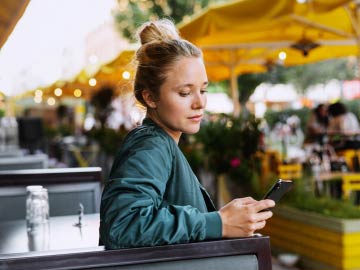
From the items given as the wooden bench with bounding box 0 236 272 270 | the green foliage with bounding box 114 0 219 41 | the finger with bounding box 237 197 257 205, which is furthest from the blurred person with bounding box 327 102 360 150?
the green foliage with bounding box 114 0 219 41

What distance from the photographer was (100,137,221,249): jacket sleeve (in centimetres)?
165

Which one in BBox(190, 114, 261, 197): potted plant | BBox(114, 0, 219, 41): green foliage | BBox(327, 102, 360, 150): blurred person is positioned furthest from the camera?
BBox(114, 0, 219, 41): green foliage

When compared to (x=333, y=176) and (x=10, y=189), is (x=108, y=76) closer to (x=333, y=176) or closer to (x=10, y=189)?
(x=333, y=176)

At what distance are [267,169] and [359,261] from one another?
11.1 ft

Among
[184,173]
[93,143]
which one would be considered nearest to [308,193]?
[184,173]

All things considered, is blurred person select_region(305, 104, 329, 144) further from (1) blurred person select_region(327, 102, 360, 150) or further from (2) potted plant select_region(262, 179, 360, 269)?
(2) potted plant select_region(262, 179, 360, 269)

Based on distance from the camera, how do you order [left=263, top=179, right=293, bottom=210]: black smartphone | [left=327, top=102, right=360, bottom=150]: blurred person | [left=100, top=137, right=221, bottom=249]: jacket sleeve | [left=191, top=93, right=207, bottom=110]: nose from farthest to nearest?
[left=327, top=102, right=360, bottom=150]: blurred person → [left=191, top=93, right=207, bottom=110]: nose → [left=263, top=179, right=293, bottom=210]: black smartphone → [left=100, top=137, right=221, bottom=249]: jacket sleeve

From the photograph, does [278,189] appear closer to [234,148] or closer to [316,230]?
[316,230]

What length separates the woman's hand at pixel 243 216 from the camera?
67.5 inches

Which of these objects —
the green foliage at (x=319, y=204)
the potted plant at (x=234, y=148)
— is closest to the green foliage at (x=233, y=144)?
the potted plant at (x=234, y=148)

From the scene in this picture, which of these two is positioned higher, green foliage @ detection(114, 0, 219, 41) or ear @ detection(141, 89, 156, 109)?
green foliage @ detection(114, 0, 219, 41)

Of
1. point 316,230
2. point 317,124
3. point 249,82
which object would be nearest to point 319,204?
point 316,230

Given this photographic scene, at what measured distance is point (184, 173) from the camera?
182cm

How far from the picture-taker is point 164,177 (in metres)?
1.74
